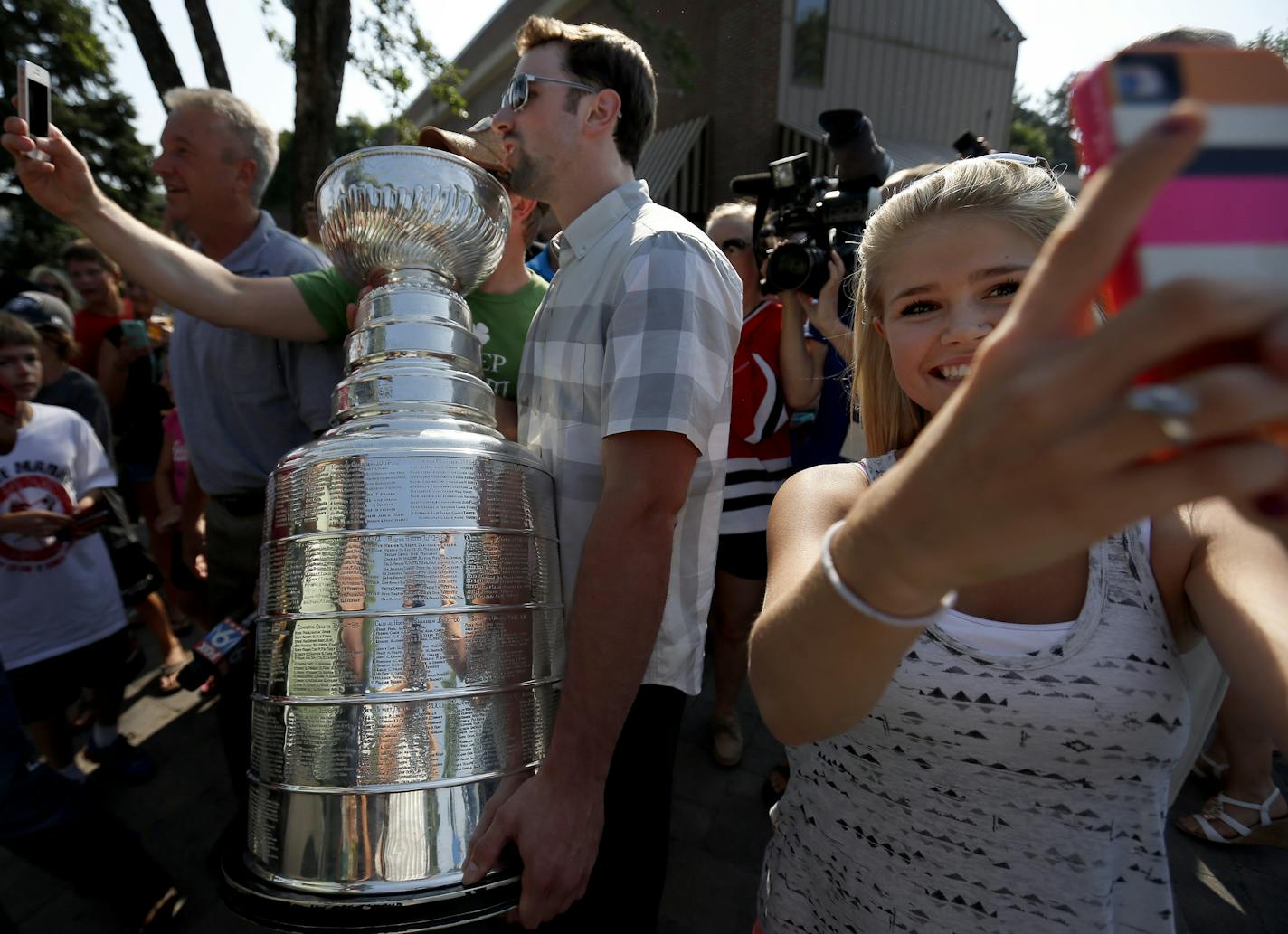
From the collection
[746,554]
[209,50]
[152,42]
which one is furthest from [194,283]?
[152,42]

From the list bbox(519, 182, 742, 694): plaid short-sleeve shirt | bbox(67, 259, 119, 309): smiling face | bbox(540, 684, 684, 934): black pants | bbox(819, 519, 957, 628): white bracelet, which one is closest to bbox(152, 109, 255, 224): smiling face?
bbox(519, 182, 742, 694): plaid short-sleeve shirt

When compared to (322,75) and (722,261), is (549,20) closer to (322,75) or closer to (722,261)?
(722,261)

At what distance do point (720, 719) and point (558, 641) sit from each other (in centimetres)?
224

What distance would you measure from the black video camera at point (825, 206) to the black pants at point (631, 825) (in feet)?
6.16

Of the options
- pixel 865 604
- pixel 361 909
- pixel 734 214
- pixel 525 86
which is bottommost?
pixel 361 909

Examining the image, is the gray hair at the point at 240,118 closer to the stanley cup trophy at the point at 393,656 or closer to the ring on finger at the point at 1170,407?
the stanley cup trophy at the point at 393,656

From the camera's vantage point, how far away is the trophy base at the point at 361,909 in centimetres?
98

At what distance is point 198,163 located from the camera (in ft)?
7.64

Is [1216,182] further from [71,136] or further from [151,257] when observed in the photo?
[71,136]

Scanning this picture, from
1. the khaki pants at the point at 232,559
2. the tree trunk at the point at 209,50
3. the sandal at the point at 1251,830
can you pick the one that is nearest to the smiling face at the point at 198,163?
the khaki pants at the point at 232,559

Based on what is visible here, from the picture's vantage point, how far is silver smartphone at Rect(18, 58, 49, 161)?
63.9 inches

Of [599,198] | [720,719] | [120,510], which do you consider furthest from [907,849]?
[120,510]

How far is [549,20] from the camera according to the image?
1.78m

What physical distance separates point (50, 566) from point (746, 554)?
115 inches
